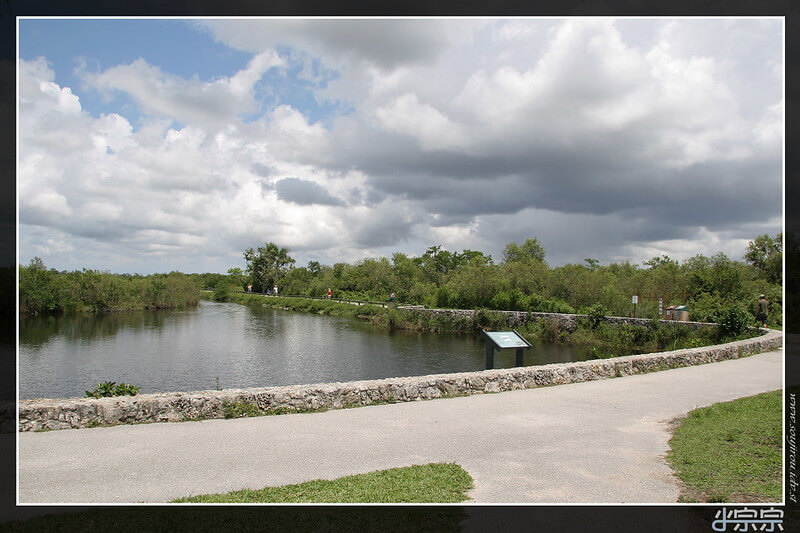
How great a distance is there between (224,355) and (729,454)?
19772mm

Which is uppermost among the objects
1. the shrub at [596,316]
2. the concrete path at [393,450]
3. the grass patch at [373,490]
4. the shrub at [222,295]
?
the grass patch at [373,490]

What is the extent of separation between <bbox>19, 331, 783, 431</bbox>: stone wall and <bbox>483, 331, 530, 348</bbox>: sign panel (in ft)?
2.50

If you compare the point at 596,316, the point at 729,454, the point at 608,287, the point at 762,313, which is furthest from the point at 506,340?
the point at 608,287

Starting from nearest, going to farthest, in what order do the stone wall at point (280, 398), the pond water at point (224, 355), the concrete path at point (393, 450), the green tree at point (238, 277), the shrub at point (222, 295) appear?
1. the concrete path at point (393, 450)
2. the stone wall at point (280, 398)
3. the pond water at point (224, 355)
4. the shrub at point (222, 295)
5. the green tree at point (238, 277)

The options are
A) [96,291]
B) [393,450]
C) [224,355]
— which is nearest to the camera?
[393,450]

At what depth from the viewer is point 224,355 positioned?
71.2 feet

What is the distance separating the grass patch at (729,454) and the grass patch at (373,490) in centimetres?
213

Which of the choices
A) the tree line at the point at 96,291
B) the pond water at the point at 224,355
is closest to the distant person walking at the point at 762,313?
the pond water at the point at 224,355

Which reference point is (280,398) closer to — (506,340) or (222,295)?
(506,340)

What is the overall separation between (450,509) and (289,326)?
3328 cm

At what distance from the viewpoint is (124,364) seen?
18.8 meters

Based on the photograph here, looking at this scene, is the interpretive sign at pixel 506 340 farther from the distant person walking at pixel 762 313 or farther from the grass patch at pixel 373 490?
the distant person walking at pixel 762 313

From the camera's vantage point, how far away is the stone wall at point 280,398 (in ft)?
23.4

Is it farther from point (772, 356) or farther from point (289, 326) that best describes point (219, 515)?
point (289, 326)
